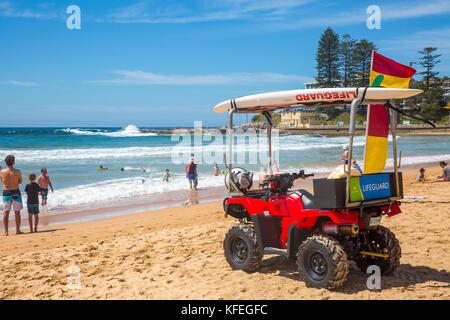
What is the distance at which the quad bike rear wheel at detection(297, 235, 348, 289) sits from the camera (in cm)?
456

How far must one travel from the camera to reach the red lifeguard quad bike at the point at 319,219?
452 centimetres

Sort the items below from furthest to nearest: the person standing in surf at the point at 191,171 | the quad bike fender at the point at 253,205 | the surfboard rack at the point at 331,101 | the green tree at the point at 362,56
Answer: the green tree at the point at 362,56 < the person standing in surf at the point at 191,171 < the quad bike fender at the point at 253,205 < the surfboard rack at the point at 331,101

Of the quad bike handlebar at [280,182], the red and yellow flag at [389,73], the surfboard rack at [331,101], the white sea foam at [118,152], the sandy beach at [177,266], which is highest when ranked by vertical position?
the red and yellow flag at [389,73]

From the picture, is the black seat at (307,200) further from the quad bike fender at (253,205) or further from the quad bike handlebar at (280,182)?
the quad bike fender at (253,205)

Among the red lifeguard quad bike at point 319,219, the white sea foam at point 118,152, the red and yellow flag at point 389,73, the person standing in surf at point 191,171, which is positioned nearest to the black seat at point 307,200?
the red lifeguard quad bike at point 319,219

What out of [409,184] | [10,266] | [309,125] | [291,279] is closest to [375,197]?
[291,279]

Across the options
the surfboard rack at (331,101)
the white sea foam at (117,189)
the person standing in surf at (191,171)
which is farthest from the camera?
the person standing in surf at (191,171)

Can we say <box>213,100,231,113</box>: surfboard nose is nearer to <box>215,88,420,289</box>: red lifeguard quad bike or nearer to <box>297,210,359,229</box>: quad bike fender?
<box>215,88,420,289</box>: red lifeguard quad bike

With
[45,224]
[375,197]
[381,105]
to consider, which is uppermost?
[381,105]

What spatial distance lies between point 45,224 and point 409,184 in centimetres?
1291

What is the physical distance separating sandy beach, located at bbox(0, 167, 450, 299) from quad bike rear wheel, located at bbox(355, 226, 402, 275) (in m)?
0.18

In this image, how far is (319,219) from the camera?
5.00 m
